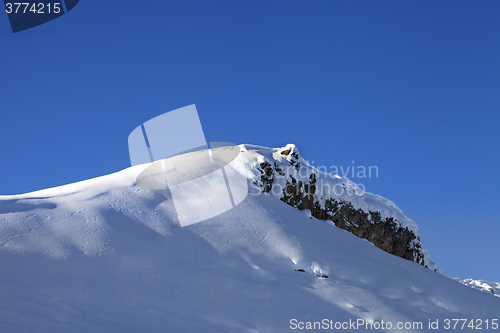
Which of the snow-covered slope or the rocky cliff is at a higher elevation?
the rocky cliff

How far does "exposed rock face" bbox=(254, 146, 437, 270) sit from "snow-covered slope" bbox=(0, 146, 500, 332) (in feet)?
6.35

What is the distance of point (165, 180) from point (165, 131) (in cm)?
130

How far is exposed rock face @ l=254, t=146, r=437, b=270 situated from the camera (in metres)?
10.4

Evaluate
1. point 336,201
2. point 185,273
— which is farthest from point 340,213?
point 185,273

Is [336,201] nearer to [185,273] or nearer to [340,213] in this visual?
[340,213]

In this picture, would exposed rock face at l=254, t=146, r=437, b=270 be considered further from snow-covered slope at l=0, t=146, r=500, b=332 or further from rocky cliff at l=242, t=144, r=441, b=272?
snow-covered slope at l=0, t=146, r=500, b=332

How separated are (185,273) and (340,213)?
23.2ft

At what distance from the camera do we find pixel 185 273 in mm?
5594

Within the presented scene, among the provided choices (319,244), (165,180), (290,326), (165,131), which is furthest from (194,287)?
(165,131)

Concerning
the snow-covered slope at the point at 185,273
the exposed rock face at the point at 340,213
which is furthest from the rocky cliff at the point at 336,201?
the snow-covered slope at the point at 185,273

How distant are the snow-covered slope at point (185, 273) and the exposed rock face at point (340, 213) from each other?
193cm

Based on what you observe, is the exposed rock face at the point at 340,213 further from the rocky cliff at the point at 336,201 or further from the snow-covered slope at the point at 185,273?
the snow-covered slope at the point at 185,273

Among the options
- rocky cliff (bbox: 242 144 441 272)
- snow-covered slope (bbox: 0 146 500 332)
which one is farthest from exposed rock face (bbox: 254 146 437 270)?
snow-covered slope (bbox: 0 146 500 332)

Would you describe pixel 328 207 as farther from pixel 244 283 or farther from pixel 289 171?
pixel 244 283
